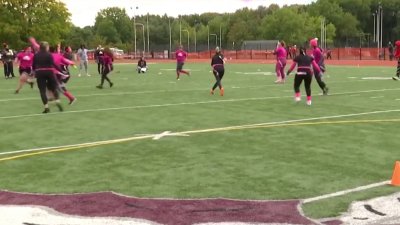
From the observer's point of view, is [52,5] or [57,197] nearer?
[57,197]

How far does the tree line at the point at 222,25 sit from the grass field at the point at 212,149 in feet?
245

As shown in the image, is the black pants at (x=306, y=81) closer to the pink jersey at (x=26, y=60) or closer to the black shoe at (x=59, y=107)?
the black shoe at (x=59, y=107)

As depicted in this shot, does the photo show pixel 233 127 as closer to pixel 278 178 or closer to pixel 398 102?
pixel 278 178

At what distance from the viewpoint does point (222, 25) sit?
490 feet

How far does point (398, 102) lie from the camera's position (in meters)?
17.2

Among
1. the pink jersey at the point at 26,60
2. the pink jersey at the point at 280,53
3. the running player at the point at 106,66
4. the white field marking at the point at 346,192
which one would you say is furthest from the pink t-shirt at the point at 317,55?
the white field marking at the point at 346,192

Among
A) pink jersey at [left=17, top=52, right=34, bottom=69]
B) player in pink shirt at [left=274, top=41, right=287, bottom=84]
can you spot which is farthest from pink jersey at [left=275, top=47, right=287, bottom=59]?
pink jersey at [left=17, top=52, right=34, bottom=69]

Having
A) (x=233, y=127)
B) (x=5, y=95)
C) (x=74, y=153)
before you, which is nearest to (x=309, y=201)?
(x=74, y=153)

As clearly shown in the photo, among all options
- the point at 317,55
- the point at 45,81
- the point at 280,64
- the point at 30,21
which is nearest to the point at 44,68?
the point at 45,81

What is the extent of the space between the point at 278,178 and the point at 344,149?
2.42m

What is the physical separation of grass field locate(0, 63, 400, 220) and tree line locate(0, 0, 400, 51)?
2942 inches

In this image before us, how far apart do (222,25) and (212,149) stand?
141 m

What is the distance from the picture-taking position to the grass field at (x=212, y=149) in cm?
732

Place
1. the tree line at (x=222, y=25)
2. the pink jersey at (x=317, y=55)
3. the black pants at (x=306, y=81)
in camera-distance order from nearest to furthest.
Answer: the black pants at (x=306, y=81), the pink jersey at (x=317, y=55), the tree line at (x=222, y=25)
